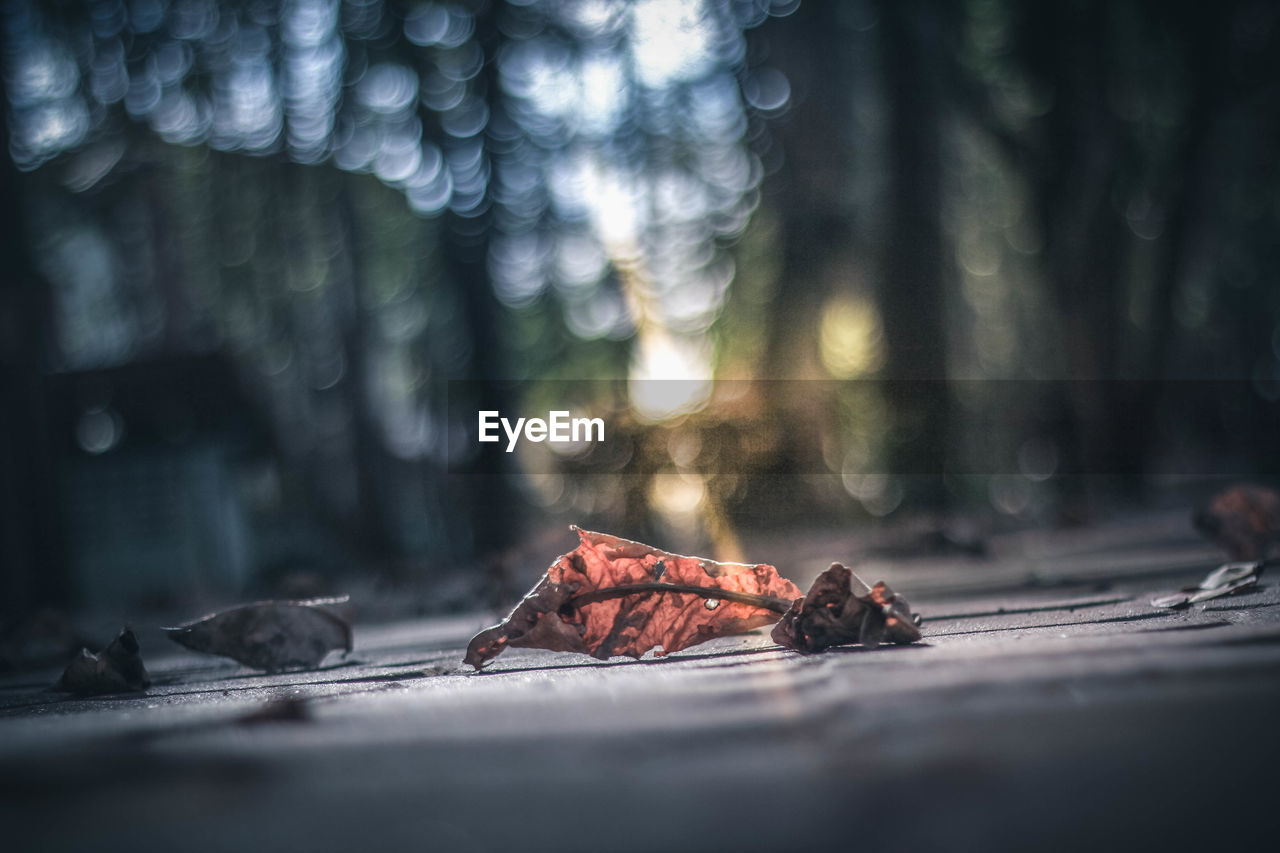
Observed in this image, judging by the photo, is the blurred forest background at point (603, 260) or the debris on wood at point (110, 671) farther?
the blurred forest background at point (603, 260)

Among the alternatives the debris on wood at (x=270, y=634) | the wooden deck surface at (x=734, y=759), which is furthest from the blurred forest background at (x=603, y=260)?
the wooden deck surface at (x=734, y=759)

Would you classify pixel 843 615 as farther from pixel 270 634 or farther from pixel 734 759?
pixel 270 634

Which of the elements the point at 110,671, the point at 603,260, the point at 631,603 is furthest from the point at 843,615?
the point at 603,260

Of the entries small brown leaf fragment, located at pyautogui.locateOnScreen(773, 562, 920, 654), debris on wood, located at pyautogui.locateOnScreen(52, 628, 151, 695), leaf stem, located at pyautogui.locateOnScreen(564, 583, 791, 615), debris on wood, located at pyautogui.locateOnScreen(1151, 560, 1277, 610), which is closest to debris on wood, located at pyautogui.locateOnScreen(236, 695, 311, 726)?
leaf stem, located at pyautogui.locateOnScreen(564, 583, 791, 615)

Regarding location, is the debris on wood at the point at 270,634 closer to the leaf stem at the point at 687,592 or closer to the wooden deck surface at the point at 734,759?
the wooden deck surface at the point at 734,759

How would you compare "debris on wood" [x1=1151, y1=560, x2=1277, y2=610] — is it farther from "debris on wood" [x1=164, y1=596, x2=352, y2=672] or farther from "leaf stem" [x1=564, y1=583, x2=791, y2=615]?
"debris on wood" [x1=164, y1=596, x2=352, y2=672]

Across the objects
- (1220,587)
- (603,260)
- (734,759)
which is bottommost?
(1220,587)
